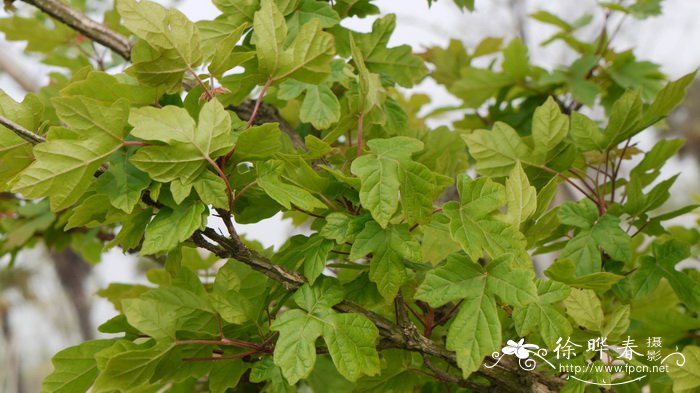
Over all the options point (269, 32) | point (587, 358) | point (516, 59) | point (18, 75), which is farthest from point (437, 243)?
point (18, 75)

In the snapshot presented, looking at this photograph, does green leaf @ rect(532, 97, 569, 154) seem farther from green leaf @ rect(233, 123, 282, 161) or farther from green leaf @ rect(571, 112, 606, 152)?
green leaf @ rect(233, 123, 282, 161)

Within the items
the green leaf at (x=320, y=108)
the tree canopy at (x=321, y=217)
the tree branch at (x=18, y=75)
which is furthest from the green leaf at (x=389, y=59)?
the tree branch at (x=18, y=75)

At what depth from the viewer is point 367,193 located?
0.66m

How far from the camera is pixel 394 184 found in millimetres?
665

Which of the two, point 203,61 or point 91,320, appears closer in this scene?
point 203,61

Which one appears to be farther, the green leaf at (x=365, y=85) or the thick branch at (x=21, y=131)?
the green leaf at (x=365, y=85)

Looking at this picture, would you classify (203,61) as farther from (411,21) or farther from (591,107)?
(411,21)

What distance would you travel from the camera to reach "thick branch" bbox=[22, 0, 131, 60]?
1.10 meters

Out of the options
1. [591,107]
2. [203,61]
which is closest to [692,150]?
[591,107]

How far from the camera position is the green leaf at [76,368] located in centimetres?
74

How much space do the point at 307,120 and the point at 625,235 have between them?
469mm

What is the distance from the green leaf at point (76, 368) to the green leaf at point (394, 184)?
0.37 metres

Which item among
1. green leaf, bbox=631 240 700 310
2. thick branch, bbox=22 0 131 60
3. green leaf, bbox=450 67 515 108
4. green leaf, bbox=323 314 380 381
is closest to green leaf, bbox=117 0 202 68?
green leaf, bbox=323 314 380 381

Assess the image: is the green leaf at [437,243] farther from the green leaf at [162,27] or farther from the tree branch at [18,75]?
the tree branch at [18,75]
